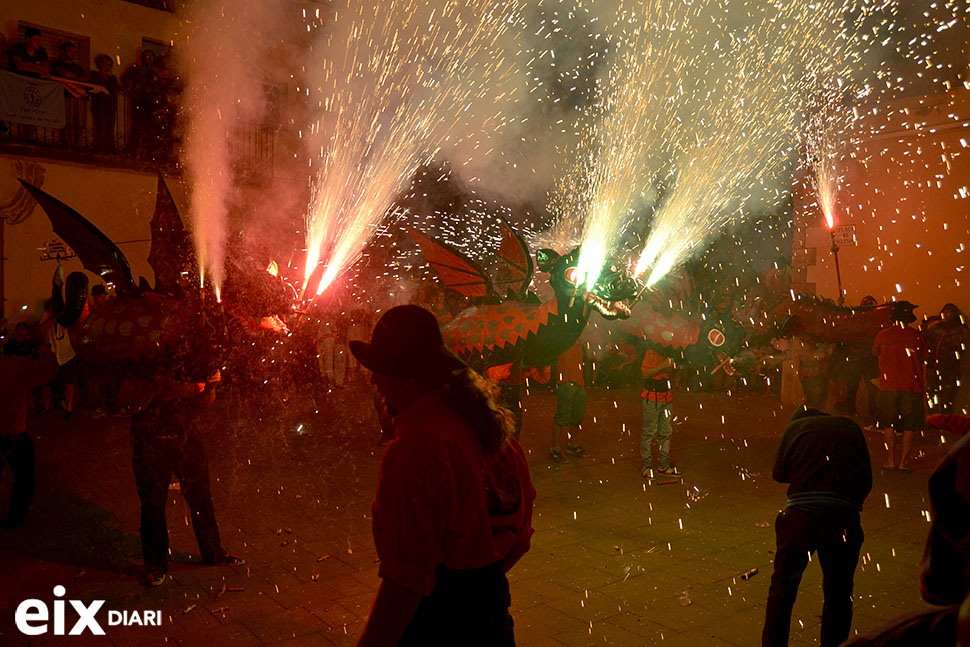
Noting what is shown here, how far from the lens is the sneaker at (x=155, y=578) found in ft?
15.4

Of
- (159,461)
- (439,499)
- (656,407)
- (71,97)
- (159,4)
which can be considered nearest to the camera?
(439,499)

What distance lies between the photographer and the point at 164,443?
4730 mm

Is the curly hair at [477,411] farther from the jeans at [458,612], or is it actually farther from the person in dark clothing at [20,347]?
the person in dark clothing at [20,347]

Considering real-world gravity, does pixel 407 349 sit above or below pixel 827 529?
above

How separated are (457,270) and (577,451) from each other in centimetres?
345

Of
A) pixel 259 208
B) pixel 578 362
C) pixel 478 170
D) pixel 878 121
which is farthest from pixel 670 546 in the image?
pixel 259 208

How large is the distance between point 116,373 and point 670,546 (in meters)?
4.11

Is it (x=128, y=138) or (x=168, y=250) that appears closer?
(x=168, y=250)

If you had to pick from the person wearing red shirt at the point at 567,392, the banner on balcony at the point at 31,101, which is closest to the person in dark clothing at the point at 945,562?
the person wearing red shirt at the point at 567,392

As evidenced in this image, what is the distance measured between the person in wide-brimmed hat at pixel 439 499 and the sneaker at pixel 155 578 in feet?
11.3

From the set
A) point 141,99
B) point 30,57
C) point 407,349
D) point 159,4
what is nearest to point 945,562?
point 407,349

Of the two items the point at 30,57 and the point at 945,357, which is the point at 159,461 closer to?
the point at 945,357

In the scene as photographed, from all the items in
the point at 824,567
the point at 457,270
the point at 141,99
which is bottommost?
the point at 824,567

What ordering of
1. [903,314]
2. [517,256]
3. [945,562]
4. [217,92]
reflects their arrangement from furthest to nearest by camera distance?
[217,92] < [903,314] < [517,256] < [945,562]
